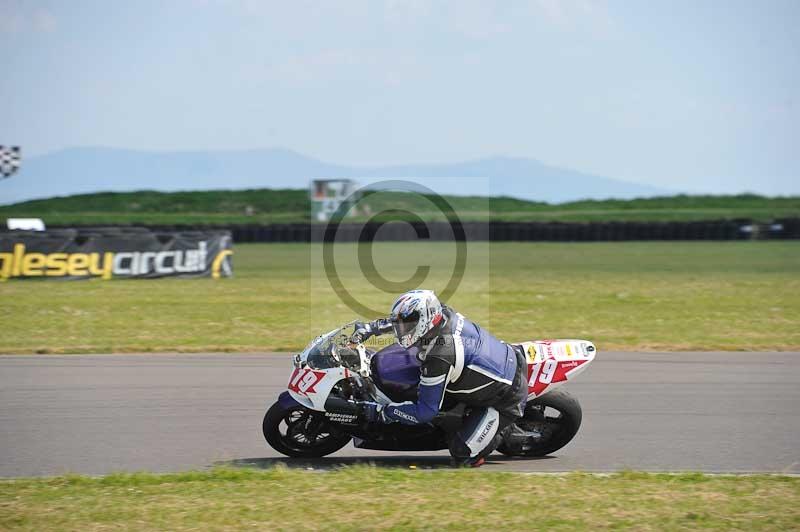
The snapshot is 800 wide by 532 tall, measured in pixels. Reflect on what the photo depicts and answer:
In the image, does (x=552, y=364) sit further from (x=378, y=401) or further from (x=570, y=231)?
(x=570, y=231)

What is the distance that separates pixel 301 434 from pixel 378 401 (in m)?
0.73

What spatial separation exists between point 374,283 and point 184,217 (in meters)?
39.8

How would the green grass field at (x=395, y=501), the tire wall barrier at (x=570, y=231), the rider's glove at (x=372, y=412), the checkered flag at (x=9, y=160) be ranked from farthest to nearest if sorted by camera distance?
the checkered flag at (x=9, y=160), the tire wall barrier at (x=570, y=231), the rider's glove at (x=372, y=412), the green grass field at (x=395, y=501)

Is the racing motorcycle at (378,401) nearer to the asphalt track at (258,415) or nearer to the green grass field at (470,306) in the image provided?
the asphalt track at (258,415)

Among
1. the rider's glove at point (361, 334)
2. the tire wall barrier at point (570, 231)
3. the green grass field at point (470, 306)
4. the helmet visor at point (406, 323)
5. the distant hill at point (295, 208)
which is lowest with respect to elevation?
the green grass field at point (470, 306)

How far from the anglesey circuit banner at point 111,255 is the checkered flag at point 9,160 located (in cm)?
3556

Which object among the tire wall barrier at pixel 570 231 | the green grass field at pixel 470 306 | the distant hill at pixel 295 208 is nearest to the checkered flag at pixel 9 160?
the distant hill at pixel 295 208

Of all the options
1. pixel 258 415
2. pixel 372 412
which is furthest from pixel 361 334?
pixel 258 415

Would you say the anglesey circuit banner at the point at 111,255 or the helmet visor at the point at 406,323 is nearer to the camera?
the helmet visor at the point at 406,323

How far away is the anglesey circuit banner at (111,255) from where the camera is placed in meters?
23.4

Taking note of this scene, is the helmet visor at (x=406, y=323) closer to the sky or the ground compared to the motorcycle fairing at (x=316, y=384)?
closer to the sky

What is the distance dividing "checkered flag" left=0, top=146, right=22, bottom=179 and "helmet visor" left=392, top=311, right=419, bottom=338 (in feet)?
182

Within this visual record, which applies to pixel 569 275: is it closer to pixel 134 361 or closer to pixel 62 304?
pixel 62 304

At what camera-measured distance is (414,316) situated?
685cm
